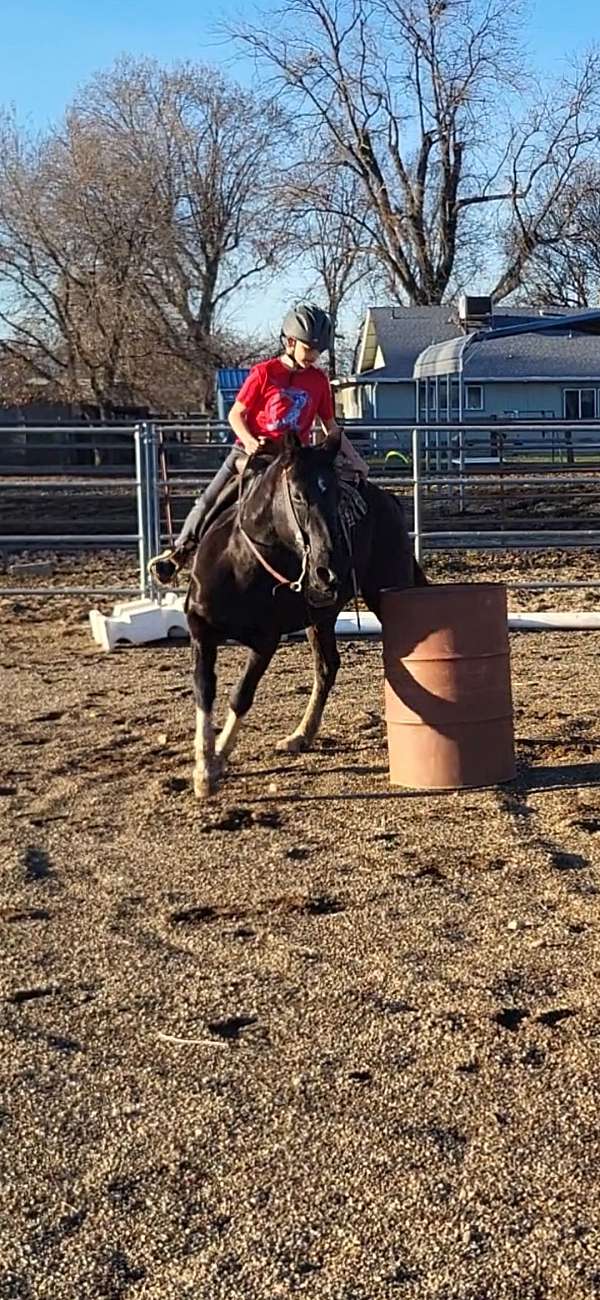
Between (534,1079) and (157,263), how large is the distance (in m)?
42.0

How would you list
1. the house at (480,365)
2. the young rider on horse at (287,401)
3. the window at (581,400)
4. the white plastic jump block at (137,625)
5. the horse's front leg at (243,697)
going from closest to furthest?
1. the young rider on horse at (287,401)
2. the horse's front leg at (243,697)
3. the white plastic jump block at (137,625)
4. the house at (480,365)
5. the window at (581,400)

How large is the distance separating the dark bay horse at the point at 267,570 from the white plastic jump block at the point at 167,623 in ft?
13.8

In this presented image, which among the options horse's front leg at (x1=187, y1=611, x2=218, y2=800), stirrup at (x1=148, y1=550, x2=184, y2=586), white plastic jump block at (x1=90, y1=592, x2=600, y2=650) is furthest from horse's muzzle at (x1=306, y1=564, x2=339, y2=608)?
white plastic jump block at (x1=90, y1=592, x2=600, y2=650)

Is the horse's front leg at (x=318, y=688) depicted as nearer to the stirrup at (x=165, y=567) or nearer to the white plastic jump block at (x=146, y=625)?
the stirrup at (x=165, y=567)

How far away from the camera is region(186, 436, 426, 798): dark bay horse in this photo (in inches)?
223

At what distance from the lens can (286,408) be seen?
633 cm

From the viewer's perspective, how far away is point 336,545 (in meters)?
5.61

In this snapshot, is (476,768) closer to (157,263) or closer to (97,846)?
(97,846)

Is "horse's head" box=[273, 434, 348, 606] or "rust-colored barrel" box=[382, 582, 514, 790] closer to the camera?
"horse's head" box=[273, 434, 348, 606]

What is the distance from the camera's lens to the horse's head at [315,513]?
5.57 metres

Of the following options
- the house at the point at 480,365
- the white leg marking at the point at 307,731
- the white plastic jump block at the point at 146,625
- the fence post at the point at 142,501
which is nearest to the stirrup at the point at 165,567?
the white leg marking at the point at 307,731

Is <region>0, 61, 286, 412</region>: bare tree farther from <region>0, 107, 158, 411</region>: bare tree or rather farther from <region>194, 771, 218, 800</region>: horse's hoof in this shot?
<region>194, 771, 218, 800</region>: horse's hoof

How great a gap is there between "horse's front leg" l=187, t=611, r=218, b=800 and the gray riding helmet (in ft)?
4.25

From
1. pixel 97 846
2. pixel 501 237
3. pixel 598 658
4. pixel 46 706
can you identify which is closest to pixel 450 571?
pixel 598 658
